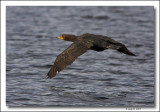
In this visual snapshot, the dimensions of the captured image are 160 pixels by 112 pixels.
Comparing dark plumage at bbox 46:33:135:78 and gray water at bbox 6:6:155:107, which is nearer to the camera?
dark plumage at bbox 46:33:135:78

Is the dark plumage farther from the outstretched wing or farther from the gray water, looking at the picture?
the gray water

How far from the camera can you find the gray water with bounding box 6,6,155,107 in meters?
7.98

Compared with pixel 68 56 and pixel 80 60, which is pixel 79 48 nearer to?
pixel 68 56

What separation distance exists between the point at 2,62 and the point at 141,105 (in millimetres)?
3023

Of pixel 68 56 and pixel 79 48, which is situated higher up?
pixel 79 48

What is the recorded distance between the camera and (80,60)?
1101 centimetres

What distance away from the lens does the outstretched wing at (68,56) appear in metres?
7.62

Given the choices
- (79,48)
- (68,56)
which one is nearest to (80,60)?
(79,48)

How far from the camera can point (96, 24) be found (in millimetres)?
14961

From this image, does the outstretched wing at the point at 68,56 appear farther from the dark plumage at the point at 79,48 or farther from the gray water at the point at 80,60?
the gray water at the point at 80,60

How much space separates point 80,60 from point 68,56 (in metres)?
3.19

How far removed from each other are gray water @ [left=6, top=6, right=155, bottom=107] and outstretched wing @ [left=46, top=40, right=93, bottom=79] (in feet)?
2.17

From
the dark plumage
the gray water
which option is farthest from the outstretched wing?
the gray water

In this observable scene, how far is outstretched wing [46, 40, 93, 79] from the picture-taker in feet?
25.0
